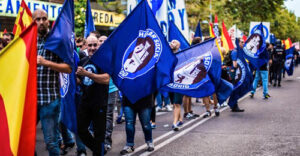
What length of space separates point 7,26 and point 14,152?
17394 millimetres

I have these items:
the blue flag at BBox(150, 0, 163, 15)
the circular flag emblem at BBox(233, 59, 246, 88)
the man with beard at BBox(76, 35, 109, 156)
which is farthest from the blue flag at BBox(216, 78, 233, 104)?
the man with beard at BBox(76, 35, 109, 156)

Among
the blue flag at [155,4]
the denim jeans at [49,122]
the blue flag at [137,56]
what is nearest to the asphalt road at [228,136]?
the blue flag at [137,56]

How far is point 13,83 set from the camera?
10.8ft

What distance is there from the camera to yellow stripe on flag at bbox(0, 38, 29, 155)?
3.25 m

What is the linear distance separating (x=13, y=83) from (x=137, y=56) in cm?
308

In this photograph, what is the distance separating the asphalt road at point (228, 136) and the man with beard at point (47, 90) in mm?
2113

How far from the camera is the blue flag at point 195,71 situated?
345 inches

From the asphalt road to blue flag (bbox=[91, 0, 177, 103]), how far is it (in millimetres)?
1125

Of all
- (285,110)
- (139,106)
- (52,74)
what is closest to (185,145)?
(139,106)

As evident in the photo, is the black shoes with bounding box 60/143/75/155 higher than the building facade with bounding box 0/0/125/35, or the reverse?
the building facade with bounding box 0/0/125/35

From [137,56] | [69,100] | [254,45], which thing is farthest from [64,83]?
[254,45]

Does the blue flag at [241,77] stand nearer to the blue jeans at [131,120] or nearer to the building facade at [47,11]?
the blue jeans at [131,120]

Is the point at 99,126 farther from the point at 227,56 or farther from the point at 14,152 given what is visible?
the point at 227,56

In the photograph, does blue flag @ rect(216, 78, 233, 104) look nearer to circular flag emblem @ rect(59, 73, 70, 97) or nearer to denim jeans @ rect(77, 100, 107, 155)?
denim jeans @ rect(77, 100, 107, 155)
